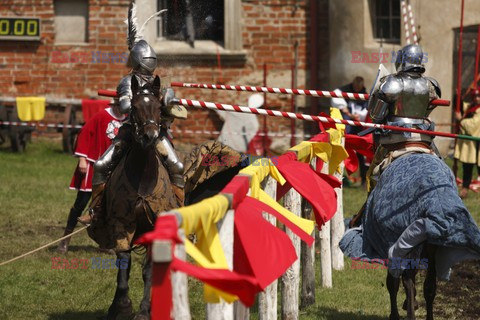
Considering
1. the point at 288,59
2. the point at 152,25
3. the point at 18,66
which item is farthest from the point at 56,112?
the point at 288,59

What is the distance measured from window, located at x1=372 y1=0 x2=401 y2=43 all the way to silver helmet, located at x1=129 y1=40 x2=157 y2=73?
11.9 m

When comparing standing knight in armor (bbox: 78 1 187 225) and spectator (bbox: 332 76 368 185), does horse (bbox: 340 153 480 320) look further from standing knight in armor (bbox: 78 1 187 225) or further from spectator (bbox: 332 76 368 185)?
spectator (bbox: 332 76 368 185)

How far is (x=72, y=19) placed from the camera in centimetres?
1961

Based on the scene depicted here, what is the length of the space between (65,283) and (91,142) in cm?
156

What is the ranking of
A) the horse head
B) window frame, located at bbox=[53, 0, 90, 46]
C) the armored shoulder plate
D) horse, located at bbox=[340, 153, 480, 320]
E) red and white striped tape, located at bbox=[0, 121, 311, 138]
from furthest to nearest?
window frame, located at bbox=[53, 0, 90, 46]
red and white striped tape, located at bbox=[0, 121, 311, 138]
the armored shoulder plate
the horse head
horse, located at bbox=[340, 153, 480, 320]

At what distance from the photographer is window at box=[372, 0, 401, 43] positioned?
62.8 feet

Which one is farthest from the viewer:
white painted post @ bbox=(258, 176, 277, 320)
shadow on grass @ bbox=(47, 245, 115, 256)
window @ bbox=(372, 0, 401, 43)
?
window @ bbox=(372, 0, 401, 43)

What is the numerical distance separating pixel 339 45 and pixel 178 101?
1188 centimetres

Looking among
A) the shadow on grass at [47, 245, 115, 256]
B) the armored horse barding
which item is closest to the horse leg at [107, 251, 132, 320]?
the armored horse barding

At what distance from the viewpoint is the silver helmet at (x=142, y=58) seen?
7734 millimetres

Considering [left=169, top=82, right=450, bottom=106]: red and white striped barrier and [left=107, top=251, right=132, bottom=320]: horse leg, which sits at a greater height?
[left=169, top=82, right=450, bottom=106]: red and white striped barrier

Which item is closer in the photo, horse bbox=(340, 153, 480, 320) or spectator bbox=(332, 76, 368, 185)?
horse bbox=(340, 153, 480, 320)

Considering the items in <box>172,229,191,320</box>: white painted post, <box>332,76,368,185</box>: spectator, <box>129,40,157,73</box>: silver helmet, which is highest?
<box>129,40,157,73</box>: silver helmet

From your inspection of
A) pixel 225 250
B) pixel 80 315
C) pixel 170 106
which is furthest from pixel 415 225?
pixel 80 315
